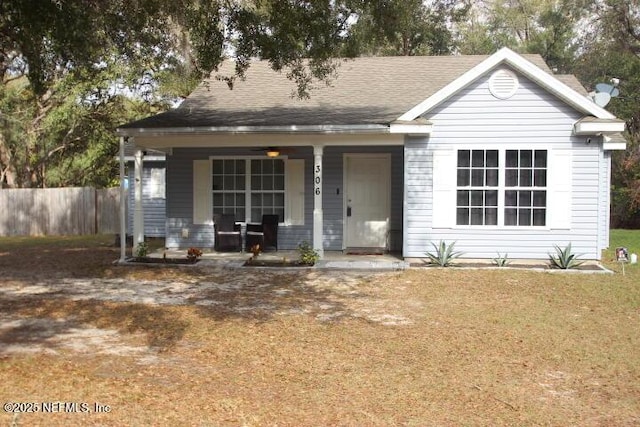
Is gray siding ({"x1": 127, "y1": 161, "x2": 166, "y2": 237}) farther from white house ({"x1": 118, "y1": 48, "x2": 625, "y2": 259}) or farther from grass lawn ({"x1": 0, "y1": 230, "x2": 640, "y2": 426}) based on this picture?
grass lawn ({"x1": 0, "y1": 230, "x2": 640, "y2": 426})

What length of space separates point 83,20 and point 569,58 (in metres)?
32.2

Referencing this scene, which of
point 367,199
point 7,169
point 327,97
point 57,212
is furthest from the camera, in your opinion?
point 7,169

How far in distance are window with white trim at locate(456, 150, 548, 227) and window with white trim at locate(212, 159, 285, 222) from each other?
13.6 ft

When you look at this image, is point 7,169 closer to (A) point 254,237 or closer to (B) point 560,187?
(A) point 254,237

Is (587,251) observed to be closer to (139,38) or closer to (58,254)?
(139,38)

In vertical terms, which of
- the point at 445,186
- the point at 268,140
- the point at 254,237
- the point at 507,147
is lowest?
the point at 254,237

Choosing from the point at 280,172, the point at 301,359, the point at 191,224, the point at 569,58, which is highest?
the point at 569,58

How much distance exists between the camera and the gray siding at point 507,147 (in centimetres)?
1163

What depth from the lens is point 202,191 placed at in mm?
13930

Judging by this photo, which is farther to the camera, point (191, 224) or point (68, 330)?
point (191, 224)

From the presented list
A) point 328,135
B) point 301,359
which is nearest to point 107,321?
point 301,359

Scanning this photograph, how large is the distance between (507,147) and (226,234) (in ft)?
20.0

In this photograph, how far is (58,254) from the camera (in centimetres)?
1441

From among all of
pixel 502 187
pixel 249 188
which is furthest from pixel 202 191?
pixel 502 187
